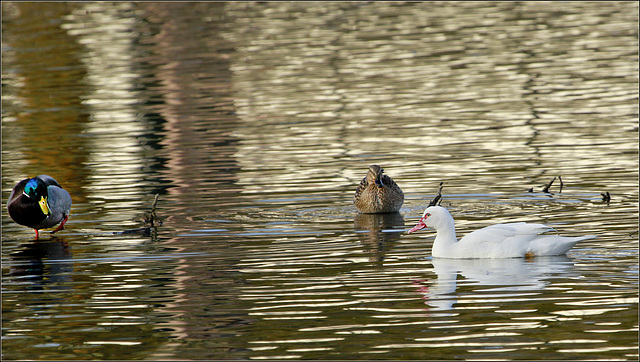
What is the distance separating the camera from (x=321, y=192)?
17.2 m

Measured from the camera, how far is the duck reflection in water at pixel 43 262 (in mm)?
12711

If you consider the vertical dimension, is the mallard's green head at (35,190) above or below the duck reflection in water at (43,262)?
above

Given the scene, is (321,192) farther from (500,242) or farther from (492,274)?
(492,274)

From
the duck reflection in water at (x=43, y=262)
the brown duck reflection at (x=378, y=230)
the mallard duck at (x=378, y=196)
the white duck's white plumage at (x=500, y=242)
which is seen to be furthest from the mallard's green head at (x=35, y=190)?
the white duck's white plumage at (x=500, y=242)

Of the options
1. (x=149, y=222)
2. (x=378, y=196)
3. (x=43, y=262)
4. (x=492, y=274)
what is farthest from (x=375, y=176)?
(x=43, y=262)

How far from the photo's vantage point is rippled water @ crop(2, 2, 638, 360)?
9875mm

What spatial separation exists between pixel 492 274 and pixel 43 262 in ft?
18.0

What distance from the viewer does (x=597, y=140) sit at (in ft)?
66.6

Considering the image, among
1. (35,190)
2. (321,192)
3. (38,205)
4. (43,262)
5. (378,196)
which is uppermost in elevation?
(35,190)

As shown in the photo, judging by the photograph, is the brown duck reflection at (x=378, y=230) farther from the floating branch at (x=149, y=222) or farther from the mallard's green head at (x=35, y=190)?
the mallard's green head at (x=35, y=190)

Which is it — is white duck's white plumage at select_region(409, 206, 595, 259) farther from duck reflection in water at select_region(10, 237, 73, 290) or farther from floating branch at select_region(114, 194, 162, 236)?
duck reflection in water at select_region(10, 237, 73, 290)

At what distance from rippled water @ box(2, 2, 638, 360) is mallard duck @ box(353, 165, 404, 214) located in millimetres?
222

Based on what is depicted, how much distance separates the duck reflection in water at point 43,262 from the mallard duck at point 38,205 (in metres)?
0.28

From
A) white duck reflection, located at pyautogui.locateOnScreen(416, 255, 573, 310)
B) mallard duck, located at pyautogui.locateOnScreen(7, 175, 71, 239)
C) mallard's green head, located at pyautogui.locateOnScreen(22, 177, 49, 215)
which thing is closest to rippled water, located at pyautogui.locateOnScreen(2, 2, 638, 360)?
white duck reflection, located at pyautogui.locateOnScreen(416, 255, 573, 310)
